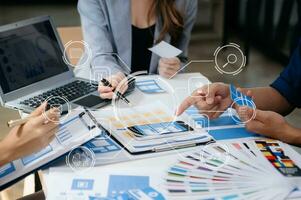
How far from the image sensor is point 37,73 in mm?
1325

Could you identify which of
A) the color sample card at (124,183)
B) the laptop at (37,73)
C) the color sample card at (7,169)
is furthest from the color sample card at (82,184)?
the laptop at (37,73)

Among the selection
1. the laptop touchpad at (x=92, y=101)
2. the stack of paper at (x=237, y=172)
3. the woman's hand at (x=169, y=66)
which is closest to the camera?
the stack of paper at (x=237, y=172)

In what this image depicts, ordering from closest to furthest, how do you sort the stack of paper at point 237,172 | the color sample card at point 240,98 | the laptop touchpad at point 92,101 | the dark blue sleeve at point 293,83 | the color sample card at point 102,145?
the stack of paper at point 237,172 < the color sample card at point 102,145 < the color sample card at point 240,98 < the laptop touchpad at point 92,101 < the dark blue sleeve at point 293,83

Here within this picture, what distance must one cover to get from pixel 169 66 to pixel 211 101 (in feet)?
1.17

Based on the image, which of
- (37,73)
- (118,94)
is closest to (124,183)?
(118,94)

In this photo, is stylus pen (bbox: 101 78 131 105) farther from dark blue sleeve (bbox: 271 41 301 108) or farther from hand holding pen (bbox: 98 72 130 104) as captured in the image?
dark blue sleeve (bbox: 271 41 301 108)

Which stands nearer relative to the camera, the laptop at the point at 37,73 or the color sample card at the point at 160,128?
the color sample card at the point at 160,128

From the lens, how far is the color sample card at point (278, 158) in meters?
0.94

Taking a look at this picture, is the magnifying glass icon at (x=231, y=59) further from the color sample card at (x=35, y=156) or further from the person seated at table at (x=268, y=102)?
the color sample card at (x=35, y=156)

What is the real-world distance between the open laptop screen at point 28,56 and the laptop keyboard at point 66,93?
0.06 meters

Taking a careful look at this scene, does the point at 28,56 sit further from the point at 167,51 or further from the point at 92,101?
the point at 167,51

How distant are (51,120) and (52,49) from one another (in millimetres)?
514

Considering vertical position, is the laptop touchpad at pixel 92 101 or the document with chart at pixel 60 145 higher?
the document with chart at pixel 60 145

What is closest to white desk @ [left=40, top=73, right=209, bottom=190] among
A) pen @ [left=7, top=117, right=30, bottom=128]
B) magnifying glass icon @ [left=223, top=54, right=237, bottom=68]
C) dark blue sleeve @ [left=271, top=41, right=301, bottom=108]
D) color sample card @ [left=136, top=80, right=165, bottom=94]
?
color sample card @ [left=136, top=80, right=165, bottom=94]
